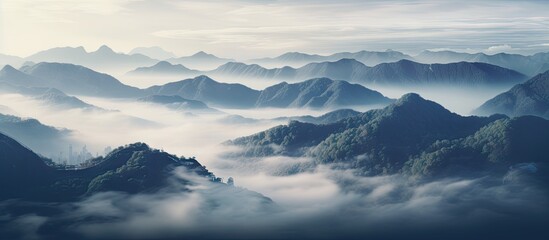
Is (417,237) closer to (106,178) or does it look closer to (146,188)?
(146,188)

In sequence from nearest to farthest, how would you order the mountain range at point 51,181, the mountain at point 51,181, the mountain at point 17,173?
the mountain range at point 51,181, the mountain at point 51,181, the mountain at point 17,173

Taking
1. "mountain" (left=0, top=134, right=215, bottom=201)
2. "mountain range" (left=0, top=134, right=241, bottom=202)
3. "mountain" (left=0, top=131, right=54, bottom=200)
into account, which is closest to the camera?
"mountain range" (left=0, top=134, right=241, bottom=202)

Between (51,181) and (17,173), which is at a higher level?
(17,173)

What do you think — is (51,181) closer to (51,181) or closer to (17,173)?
(51,181)

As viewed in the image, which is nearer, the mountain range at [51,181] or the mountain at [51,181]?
the mountain range at [51,181]

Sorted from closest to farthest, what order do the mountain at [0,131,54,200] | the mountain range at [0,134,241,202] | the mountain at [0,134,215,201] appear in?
the mountain range at [0,134,241,202] < the mountain at [0,134,215,201] < the mountain at [0,131,54,200]

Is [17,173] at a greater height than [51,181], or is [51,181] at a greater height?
[17,173]

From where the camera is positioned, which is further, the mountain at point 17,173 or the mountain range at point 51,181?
the mountain at point 17,173

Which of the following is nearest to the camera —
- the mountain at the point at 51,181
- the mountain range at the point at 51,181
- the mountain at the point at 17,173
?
the mountain range at the point at 51,181

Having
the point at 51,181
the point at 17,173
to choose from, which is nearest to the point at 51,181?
the point at 51,181

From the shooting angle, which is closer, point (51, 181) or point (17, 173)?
point (17, 173)

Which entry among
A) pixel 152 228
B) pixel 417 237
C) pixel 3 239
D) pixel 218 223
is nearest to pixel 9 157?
pixel 3 239

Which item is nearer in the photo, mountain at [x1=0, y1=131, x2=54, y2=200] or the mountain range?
the mountain range
